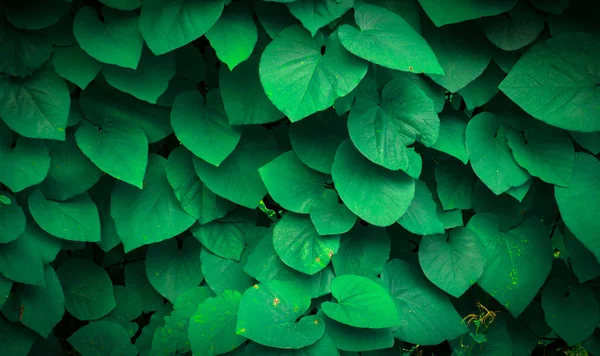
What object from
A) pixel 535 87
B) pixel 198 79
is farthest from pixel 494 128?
pixel 198 79

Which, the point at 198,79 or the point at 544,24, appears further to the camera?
the point at 198,79

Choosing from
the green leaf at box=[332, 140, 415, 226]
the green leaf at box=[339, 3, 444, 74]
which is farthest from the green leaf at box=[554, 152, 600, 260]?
the green leaf at box=[339, 3, 444, 74]

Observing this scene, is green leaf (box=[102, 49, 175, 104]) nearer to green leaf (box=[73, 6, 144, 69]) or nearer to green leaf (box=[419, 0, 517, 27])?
green leaf (box=[73, 6, 144, 69])

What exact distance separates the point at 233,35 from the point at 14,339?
126 cm

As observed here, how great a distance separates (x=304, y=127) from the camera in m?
1.78

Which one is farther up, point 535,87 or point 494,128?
point 535,87

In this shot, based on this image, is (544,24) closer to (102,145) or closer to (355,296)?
(355,296)

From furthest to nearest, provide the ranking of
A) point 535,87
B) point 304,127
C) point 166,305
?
point 166,305, point 304,127, point 535,87

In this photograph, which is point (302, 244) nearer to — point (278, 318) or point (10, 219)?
point (278, 318)

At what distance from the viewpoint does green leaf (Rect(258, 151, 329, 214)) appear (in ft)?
5.74

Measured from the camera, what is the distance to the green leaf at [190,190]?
1.85 m

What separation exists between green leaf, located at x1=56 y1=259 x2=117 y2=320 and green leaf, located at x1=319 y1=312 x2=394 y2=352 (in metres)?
0.82

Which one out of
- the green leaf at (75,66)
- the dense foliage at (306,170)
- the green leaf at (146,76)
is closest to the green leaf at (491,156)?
the dense foliage at (306,170)

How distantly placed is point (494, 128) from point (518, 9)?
1.23 ft
